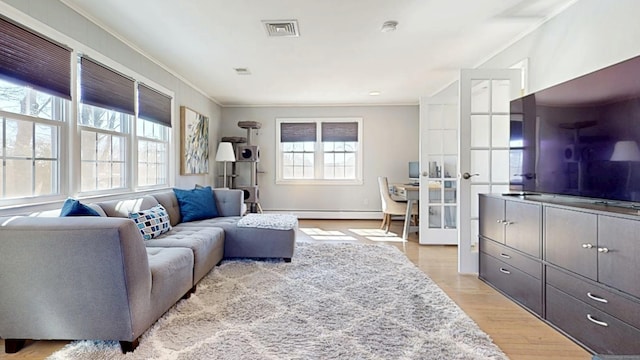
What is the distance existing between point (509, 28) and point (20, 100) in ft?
13.0

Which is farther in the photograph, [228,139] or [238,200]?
[228,139]

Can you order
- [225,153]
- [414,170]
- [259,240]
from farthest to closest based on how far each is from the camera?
[414,170] → [225,153] → [259,240]

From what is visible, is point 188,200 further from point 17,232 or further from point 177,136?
point 17,232

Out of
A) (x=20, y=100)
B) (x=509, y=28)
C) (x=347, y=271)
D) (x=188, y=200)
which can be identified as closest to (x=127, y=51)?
(x=20, y=100)

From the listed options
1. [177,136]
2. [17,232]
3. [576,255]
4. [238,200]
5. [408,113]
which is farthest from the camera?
[408,113]

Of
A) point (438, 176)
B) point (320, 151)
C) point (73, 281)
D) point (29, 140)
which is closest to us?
point (73, 281)

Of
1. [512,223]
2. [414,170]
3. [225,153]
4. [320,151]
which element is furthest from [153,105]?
[414,170]

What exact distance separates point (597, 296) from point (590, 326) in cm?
18

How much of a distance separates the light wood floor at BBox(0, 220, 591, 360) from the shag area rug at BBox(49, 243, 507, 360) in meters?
0.10

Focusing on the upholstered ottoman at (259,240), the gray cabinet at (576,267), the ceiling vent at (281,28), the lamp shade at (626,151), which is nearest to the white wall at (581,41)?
the lamp shade at (626,151)

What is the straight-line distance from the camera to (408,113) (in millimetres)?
6398

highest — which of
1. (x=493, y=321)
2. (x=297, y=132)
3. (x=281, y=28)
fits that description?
(x=281, y=28)

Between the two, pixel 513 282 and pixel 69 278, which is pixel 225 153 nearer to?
pixel 69 278

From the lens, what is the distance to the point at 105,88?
301 centimetres
